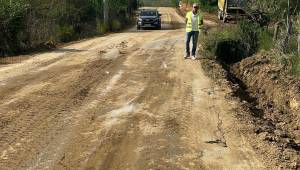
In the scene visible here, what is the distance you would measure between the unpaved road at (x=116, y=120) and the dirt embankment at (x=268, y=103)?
1.03 feet

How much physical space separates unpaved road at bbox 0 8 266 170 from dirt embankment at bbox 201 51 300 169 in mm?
313

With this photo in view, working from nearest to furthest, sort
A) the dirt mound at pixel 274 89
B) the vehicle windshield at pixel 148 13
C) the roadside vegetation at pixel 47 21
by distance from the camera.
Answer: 1. the dirt mound at pixel 274 89
2. the roadside vegetation at pixel 47 21
3. the vehicle windshield at pixel 148 13

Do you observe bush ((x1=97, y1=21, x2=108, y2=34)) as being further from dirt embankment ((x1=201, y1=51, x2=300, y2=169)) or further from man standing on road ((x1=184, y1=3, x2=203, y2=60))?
dirt embankment ((x1=201, y1=51, x2=300, y2=169))

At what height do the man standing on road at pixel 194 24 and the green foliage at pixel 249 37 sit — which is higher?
the man standing on road at pixel 194 24

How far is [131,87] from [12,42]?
32.9ft

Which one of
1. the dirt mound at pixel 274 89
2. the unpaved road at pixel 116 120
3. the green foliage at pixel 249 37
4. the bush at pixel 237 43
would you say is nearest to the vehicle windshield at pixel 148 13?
the bush at pixel 237 43

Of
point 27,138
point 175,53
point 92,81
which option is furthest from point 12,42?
point 27,138

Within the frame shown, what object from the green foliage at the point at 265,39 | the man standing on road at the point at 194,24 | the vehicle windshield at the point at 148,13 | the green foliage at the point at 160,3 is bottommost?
the green foliage at the point at 160,3

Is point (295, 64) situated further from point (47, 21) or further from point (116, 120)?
point (47, 21)

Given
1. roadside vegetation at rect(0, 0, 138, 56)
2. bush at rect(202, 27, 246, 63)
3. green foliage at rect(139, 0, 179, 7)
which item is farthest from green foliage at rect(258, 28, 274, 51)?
green foliage at rect(139, 0, 179, 7)

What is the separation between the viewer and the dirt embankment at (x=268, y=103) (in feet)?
24.9

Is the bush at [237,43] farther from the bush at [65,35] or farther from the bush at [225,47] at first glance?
the bush at [65,35]

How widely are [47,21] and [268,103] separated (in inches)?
774

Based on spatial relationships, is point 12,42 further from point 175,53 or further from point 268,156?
point 268,156
